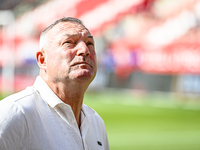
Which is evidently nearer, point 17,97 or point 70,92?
point 17,97

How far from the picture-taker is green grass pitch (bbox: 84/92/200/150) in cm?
891

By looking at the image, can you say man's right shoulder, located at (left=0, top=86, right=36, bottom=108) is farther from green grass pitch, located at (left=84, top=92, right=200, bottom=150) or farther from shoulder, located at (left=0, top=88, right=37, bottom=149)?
green grass pitch, located at (left=84, top=92, right=200, bottom=150)

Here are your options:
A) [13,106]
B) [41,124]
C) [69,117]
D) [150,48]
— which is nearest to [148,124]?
[150,48]

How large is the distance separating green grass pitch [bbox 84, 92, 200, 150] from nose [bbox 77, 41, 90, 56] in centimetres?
628

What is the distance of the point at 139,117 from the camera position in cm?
1336

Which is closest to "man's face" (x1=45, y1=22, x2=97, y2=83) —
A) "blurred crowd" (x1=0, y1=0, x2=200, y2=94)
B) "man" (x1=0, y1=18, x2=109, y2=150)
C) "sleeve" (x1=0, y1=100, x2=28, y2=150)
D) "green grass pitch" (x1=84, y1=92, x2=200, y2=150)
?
"man" (x1=0, y1=18, x2=109, y2=150)

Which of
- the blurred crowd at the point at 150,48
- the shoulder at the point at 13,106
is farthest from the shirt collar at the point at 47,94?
the blurred crowd at the point at 150,48

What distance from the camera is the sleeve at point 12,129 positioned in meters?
1.77

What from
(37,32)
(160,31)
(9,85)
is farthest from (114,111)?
(37,32)

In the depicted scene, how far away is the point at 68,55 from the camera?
7.04 feet

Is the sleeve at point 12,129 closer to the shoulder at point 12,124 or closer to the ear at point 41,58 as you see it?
the shoulder at point 12,124

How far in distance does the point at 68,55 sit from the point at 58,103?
0.85 feet

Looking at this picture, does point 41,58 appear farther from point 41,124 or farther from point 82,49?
point 41,124

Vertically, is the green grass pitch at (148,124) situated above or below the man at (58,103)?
below
